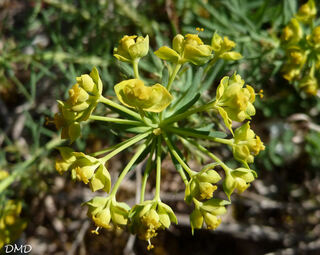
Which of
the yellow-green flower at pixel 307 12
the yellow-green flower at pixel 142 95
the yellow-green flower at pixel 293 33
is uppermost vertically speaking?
the yellow-green flower at pixel 307 12

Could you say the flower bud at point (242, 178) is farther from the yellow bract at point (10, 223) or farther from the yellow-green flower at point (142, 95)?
the yellow bract at point (10, 223)

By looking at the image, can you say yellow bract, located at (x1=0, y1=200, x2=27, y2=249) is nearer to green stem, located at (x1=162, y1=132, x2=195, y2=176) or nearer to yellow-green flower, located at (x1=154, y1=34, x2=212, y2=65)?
green stem, located at (x1=162, y1=132, x2=195, y2=176)

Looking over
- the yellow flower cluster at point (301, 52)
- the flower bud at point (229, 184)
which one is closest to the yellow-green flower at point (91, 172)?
the flower bud at point (229, 184)

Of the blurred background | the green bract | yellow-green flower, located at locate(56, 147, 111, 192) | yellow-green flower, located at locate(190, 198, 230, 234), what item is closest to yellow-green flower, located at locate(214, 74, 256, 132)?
the green bract

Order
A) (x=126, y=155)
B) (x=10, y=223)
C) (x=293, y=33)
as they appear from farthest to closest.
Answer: (x=126, y=155), (x=10, y=223), (x=293, y=33)

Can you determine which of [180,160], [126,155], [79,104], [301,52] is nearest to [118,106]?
[79,104]

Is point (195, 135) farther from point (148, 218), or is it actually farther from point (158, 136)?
point (148, 218)
